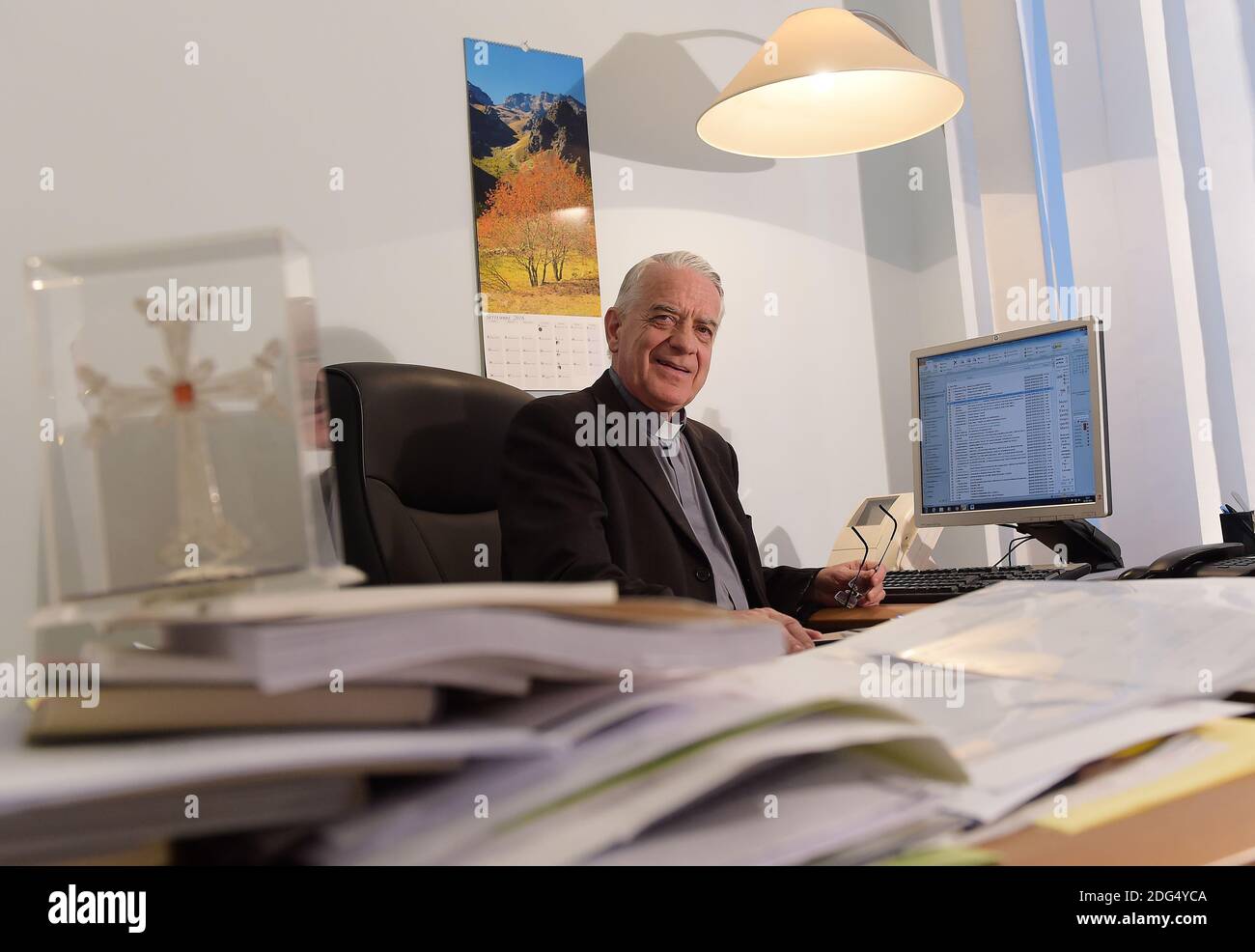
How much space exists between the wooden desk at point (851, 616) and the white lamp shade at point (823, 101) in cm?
112

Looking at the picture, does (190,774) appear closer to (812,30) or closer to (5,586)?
(5,586)

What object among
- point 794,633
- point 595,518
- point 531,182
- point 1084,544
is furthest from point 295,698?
point 531,182

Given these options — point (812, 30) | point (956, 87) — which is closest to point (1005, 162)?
point (956, 87)

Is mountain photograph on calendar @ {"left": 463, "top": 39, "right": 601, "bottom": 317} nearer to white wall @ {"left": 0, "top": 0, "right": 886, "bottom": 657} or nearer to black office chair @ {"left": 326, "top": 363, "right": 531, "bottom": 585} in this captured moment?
white wall @ {"left": 0, "top": 0, "right": 886, "bottom": 657}

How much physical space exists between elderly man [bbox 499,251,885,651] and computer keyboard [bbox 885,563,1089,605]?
0.06 metres

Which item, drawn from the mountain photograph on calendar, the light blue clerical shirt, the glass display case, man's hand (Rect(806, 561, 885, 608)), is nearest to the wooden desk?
man's hand (Rect(806, 561, 885, 608))

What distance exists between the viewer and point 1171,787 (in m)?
0.33

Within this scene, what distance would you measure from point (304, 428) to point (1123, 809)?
0.32 meters

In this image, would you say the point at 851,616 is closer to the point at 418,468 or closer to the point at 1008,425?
the point at 1008,425

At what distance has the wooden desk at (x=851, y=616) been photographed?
1.77m

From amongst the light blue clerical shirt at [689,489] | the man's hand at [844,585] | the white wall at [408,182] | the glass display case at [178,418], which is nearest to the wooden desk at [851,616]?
the man's hand at [844,585]

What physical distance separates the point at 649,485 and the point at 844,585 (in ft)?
1.39

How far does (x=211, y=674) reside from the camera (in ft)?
0.85

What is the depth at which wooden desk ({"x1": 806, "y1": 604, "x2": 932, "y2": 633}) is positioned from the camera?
5.81ft
